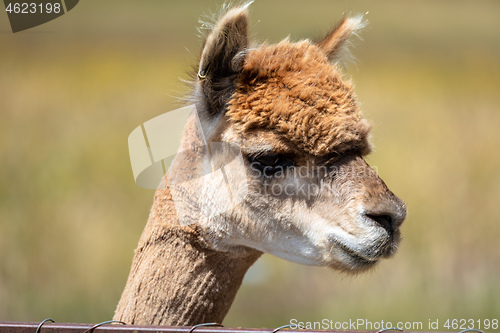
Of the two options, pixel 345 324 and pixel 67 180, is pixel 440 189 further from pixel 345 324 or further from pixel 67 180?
pixel 67 180

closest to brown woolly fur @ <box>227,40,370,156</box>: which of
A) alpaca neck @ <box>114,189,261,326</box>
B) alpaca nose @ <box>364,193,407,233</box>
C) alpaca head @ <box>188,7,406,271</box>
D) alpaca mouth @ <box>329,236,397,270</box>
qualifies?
alpaca head @ <box>188,7,406,271</box>

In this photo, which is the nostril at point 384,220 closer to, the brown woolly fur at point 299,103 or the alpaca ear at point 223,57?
the brown woolly fur at point 299,103

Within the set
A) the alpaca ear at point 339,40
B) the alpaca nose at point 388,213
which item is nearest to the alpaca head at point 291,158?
the alpaca nose at point 388,213

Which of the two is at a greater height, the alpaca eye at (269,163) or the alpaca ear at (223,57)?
the alpaca ear at (223,57)

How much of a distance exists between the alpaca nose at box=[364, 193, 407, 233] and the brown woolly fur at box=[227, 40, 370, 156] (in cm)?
28

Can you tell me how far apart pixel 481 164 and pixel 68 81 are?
4900mm

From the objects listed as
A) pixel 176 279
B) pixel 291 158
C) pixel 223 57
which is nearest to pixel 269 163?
pixel 291 158

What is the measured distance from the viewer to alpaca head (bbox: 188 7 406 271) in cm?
208

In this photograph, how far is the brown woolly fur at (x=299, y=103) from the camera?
2.08 metres

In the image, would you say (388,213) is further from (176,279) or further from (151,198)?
→ (151,198)

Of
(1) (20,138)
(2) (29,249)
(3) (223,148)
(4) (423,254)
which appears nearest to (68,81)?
(1) (20,138)

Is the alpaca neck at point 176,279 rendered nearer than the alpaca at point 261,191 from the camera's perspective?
No

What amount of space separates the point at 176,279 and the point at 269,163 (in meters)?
0.64

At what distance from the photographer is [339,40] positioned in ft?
8.60
